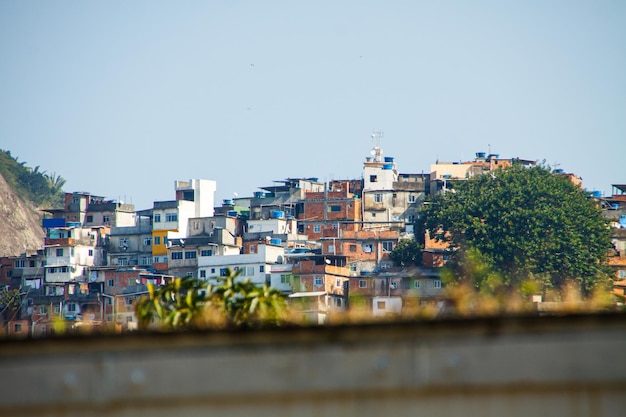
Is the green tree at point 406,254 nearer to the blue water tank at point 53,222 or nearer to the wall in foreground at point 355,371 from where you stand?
the blue water tank at point 53,222

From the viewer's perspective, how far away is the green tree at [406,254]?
82688 mm

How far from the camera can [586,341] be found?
23.0 ft

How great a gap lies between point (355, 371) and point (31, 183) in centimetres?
Result: 15903

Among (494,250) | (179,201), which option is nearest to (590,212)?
(494,250)

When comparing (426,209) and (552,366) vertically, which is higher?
(426,209)

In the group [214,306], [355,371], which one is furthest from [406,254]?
[355,371]

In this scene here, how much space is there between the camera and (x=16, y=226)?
141 meters

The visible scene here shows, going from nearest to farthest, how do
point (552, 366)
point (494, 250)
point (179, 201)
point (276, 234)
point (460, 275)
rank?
1. point (552, 366)
2. point (460, 275)
3. point (494, 250)
4. point (276, 234)
5. point (179, 201)

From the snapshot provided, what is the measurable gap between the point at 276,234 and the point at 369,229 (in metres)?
6.86

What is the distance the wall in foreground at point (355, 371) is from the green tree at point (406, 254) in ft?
248

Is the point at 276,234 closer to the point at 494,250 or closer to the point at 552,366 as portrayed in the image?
the point at 494,250

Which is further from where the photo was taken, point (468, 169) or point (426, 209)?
point (468, 169)

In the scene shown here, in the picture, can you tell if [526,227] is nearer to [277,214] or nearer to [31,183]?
[277,214]

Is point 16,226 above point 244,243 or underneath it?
above
